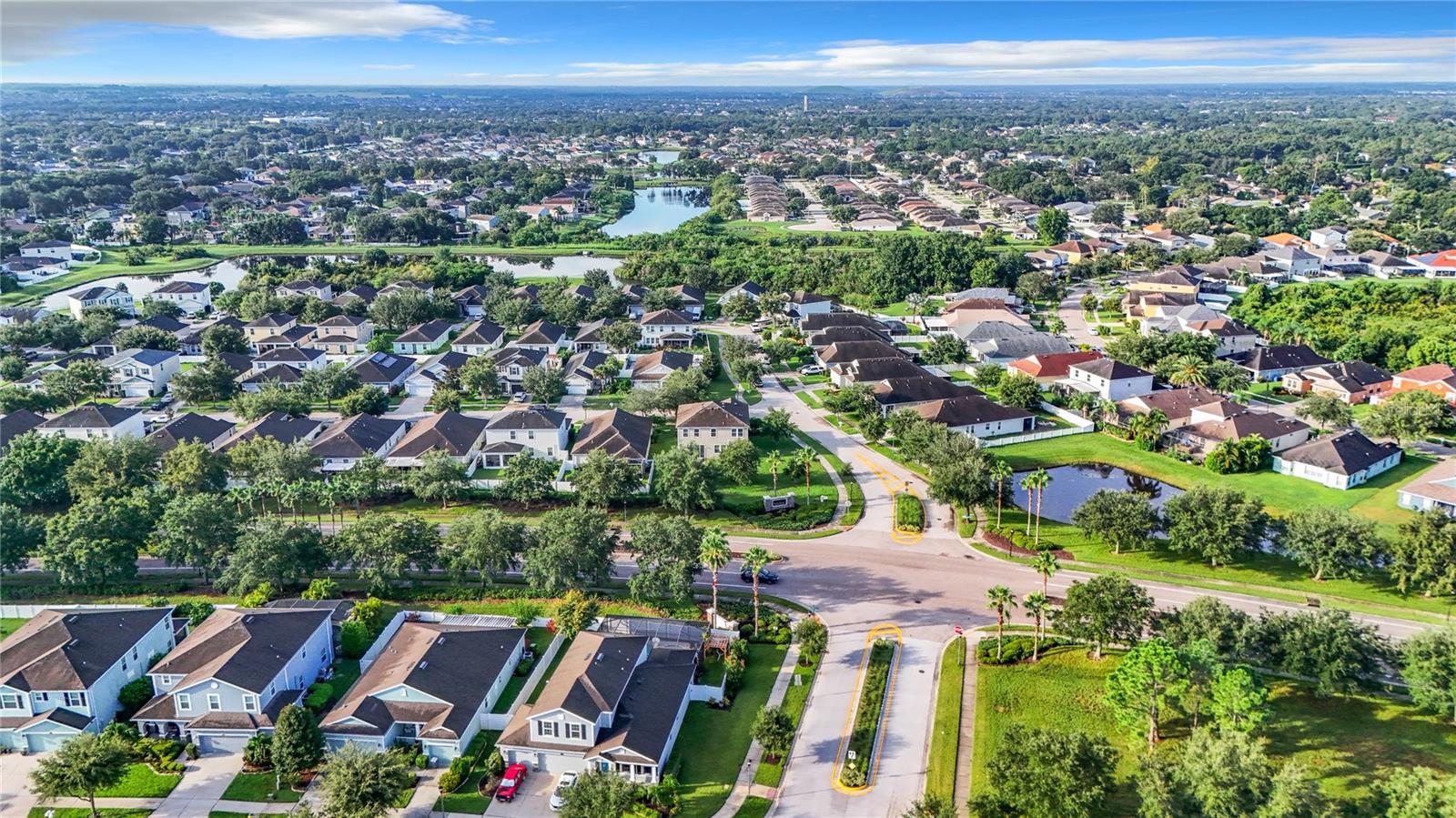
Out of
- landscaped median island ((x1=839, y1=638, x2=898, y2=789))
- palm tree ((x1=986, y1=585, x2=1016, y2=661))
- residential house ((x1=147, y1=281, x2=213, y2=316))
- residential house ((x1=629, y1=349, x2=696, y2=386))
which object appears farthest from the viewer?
residential house ((x1=147, y1=281, x2=213, y2=316))

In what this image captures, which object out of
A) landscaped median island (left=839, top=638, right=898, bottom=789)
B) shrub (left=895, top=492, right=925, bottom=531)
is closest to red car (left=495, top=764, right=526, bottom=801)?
landscaped median island (left=839, top=638, right=898, bottom=789)

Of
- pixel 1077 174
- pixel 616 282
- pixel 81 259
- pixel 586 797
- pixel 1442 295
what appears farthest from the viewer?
pixel 1077 174

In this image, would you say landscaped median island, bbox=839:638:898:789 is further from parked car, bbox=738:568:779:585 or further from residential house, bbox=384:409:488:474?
residential house, bbox=384:409:488:474

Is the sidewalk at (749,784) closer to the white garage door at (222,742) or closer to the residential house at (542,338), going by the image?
the white garage door at (222,742)

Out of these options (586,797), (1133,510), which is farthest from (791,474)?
(586,797)

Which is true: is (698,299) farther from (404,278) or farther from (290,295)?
(290,295)

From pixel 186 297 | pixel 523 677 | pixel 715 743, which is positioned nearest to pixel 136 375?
pixel 186 297
